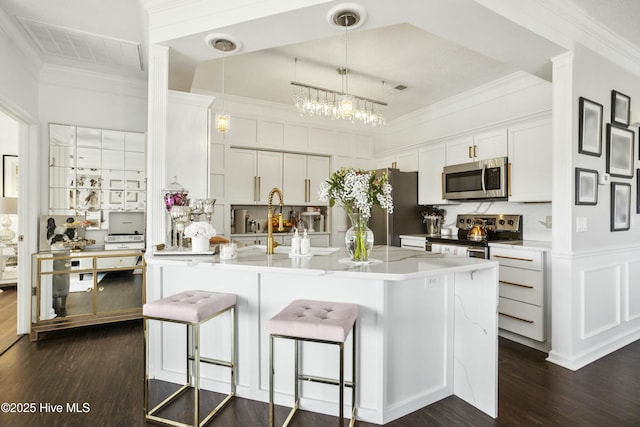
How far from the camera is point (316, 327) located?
5.31ft

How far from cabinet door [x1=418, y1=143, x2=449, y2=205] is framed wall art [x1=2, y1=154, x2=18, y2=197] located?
617cm

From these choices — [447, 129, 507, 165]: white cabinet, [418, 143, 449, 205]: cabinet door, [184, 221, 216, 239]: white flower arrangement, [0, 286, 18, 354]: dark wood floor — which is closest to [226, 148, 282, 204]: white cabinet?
[418, 143, 449, 205]: cabinet door

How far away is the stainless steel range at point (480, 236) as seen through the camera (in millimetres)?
3543

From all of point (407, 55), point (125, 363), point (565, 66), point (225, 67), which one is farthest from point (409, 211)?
point (125, 363)

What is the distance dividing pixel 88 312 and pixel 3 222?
3339mm

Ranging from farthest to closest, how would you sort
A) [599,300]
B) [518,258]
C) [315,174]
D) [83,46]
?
[315,174]
[518,258]
[83,46]
[599,300]

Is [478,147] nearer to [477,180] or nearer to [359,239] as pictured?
[477,180]

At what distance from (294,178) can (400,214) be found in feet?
5.45

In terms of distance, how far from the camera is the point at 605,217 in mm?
2973

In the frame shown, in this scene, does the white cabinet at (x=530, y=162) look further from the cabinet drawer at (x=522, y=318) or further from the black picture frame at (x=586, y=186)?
the cabinet drawer at (x=522, y=318)

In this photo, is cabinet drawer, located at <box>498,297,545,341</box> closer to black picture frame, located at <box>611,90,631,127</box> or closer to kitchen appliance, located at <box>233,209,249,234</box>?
black picture frame, located at <box>611,90,631,127</box>

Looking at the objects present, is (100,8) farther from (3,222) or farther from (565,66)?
(3,222)

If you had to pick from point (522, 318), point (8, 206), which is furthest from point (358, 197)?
point (8, 206)

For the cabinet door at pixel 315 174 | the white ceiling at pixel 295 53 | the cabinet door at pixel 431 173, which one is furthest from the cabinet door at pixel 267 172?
the cabinet door at pixel 431 173
